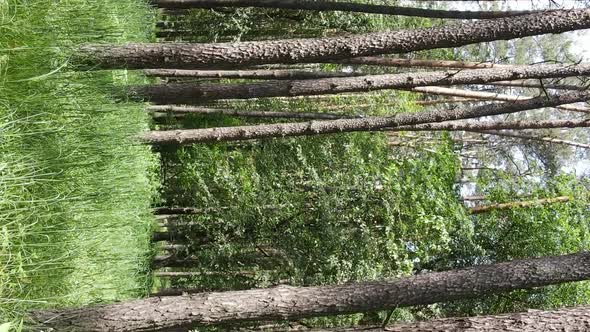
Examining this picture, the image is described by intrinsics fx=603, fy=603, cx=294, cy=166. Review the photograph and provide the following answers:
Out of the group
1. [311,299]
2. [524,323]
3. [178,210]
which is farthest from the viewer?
[178,210]

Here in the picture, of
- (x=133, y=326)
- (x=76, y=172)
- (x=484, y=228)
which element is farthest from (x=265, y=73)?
(x=133, y=326)

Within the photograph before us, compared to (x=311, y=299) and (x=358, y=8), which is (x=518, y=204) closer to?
(x=358, y=8)

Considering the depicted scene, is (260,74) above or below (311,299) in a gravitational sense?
above

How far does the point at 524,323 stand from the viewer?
4.33m

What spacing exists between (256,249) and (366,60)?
4.00m

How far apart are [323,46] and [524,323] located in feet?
8.71

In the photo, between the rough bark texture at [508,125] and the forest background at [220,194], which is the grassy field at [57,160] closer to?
the forest background at [220,194]

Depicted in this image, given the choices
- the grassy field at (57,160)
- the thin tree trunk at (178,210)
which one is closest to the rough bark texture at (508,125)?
the thin tree trunk at (178,210)

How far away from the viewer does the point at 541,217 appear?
10461 millimetres

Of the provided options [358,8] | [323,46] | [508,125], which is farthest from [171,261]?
[323,46]

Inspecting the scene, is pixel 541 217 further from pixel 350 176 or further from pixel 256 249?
pixel 256 249

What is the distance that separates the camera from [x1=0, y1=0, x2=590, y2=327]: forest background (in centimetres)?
458

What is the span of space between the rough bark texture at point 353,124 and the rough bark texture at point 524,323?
135 inches

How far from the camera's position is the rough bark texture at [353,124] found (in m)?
7.27
